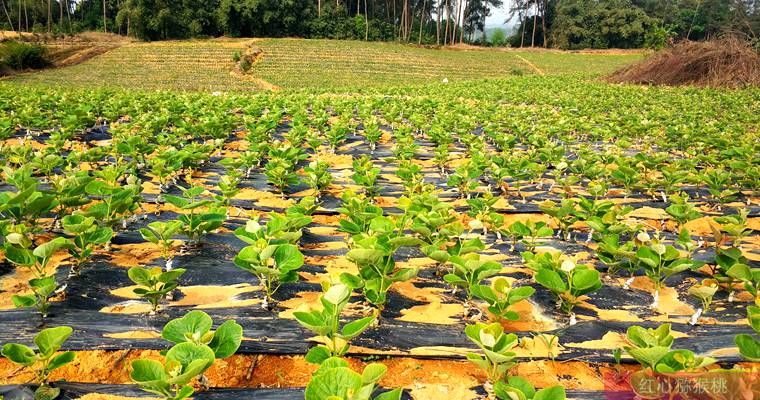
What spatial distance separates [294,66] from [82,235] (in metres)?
35.4

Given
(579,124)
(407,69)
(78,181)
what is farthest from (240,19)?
(78,181)

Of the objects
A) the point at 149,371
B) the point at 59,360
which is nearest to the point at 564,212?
the point at 149,371

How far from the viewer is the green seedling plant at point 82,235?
257cm

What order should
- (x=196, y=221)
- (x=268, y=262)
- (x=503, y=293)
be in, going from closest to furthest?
(x=503, y=293), (x=268, y=262), (x=196, y=221)

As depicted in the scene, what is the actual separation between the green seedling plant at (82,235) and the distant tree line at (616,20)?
211ft

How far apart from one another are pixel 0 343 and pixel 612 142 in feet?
30.0

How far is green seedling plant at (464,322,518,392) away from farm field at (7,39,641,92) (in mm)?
24214

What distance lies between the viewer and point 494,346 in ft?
5.73

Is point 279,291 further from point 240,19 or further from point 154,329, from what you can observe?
point 240,19

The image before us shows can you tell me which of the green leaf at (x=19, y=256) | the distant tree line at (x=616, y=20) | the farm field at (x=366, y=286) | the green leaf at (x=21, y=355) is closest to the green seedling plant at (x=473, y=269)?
the farm field at (x=366, y=286)

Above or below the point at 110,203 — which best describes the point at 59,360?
below

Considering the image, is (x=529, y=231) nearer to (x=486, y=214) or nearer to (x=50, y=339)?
(x=486, y=214)

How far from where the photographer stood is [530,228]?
10.7 feet

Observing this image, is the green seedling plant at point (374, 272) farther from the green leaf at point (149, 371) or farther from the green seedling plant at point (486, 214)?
the green seedling plant at point (486, 214)
